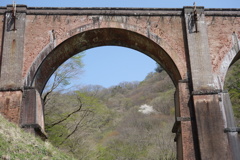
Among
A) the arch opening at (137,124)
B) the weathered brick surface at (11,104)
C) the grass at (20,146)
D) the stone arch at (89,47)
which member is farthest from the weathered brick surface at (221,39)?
the arch opening at (137,124)

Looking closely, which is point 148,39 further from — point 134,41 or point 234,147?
point 234,147

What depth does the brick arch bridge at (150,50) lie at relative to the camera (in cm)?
1010

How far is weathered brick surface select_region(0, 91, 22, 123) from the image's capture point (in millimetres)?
10070

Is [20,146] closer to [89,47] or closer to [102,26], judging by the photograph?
[102,26]

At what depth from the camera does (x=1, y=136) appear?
27.2 ft

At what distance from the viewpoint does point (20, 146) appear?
812 centimetres

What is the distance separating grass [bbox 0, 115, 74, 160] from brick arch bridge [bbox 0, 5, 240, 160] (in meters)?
0.94

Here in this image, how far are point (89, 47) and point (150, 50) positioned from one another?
7.50ft

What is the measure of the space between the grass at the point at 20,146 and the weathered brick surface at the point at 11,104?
0.48 m

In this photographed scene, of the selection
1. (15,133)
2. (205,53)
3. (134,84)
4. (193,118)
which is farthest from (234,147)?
(134,84)

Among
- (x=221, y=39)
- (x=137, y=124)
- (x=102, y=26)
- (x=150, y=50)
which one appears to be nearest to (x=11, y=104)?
(x=102, y=26)

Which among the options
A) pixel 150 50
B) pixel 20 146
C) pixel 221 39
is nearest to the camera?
pixel 20 146

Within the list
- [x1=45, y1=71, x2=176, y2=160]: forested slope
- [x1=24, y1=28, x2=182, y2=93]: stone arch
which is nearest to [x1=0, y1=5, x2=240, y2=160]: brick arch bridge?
[x1=24, y1=28, x2=182, y2=93]: stone arch

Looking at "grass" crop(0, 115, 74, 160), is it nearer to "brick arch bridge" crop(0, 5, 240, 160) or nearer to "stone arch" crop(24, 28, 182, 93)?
"brick arch bridge" crop(0, 5, 240, 160)
